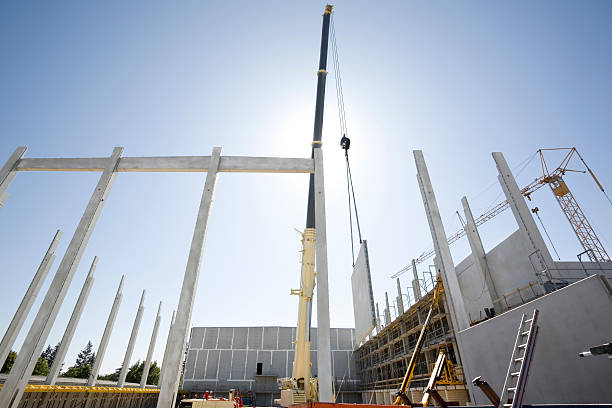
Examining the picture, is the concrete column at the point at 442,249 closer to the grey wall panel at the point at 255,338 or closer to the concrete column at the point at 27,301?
the concrete column at the point at 27,301

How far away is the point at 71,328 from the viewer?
1745 cm

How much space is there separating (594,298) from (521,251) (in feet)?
34.2

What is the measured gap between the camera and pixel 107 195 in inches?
195

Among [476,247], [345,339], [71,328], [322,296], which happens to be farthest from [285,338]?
[322,296]

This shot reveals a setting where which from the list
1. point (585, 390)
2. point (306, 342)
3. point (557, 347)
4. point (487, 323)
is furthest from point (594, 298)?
point (306, 342)

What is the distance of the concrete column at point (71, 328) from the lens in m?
16.4

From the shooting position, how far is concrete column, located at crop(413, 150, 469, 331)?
8.91 metres

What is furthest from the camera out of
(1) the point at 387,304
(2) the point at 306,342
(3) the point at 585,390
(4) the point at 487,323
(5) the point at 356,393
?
(5) the point at 356,393

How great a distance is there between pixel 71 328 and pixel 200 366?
63.2ft

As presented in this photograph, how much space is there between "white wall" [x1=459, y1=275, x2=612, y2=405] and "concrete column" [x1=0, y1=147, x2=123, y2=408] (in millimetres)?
8205

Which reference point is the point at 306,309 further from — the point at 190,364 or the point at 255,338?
the point at 190,364

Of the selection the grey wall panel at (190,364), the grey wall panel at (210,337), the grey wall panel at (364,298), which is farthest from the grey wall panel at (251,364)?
the grey wall panel at (364,298)

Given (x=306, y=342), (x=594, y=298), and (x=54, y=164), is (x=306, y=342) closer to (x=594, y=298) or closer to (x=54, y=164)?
(x=594, y=298)

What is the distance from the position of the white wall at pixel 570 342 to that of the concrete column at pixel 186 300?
625 cm
